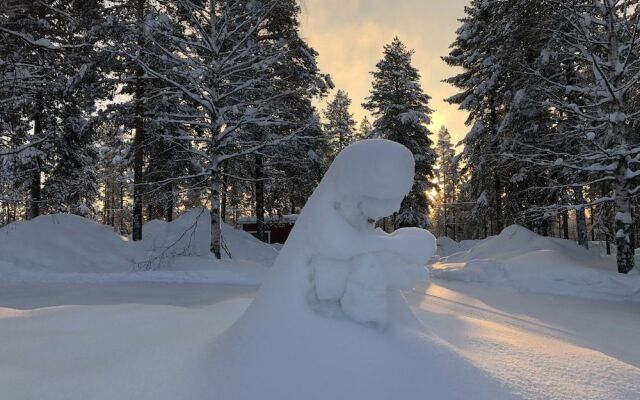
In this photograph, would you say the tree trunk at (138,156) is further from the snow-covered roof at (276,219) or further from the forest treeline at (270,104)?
the snow-covered roof at (276,219)

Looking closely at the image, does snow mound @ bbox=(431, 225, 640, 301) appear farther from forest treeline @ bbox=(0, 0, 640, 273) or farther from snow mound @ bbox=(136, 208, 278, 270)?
snow mound @ bbox=(136, 208, 278, 270)

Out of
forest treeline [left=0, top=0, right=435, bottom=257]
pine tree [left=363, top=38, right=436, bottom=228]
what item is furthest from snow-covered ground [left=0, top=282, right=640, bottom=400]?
pine tree [left=363, top=38, right=436, bottom=228]

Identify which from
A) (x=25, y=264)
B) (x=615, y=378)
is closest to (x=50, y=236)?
(x=25, y=264)

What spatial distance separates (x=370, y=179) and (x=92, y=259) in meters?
11.6

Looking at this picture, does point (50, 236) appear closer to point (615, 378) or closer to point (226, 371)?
point (226, 371)

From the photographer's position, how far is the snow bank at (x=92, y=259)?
10.4m

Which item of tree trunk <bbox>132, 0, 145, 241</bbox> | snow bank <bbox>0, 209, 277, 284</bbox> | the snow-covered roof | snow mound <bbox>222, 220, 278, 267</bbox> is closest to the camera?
snow bank <bbox>0, 209, 277, 284</bbox>

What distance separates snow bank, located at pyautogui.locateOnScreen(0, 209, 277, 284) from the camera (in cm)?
1039

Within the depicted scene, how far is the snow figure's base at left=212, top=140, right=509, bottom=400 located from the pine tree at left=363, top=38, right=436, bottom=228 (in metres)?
22.3

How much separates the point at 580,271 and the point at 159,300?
9768 millimetres

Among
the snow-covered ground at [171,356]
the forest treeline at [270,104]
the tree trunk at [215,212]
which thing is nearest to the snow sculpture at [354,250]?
the snow-covered ground at [171,356]

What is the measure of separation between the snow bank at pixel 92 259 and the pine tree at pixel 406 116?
14.9 metres

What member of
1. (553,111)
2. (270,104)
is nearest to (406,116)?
(553,111)

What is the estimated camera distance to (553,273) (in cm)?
1059
